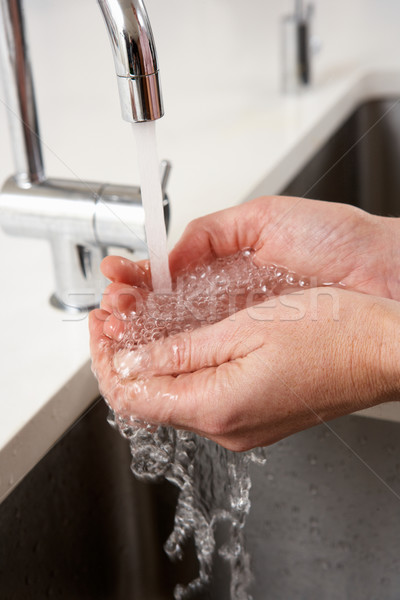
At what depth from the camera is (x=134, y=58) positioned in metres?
0.38

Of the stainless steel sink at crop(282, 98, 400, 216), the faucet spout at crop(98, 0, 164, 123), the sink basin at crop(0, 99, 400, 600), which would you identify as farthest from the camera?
the stainless steel sink at crop(282, 98, 400, 216)

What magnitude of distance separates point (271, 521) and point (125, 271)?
8.6 inches

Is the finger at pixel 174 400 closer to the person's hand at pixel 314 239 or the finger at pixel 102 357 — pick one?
the finger at pixel 102 357

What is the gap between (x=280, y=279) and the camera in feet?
1.71

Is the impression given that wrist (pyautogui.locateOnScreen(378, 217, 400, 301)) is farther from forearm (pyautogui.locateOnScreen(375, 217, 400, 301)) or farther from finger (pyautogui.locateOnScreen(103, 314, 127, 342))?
finger (pyautogui.locateOnScreen(103, 314, 127, 342))

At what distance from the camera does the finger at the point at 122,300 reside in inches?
17.9

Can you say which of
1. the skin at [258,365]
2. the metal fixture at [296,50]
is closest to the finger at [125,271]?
the skin at [258,365]

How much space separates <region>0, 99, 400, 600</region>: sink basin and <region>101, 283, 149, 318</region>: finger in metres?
0.07

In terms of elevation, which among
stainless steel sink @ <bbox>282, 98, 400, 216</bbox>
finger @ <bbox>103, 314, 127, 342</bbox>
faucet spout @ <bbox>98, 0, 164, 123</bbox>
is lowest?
finger @ <bbox>103, 314, 127, 342</bbox>

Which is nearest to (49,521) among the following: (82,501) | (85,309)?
(82,501)

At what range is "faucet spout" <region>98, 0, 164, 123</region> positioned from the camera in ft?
1.22

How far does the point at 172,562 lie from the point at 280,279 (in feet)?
0.75

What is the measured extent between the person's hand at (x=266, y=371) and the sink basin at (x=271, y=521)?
8 cm

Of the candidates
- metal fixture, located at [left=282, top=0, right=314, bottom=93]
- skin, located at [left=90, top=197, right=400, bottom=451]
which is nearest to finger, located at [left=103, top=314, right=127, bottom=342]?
skin, located at [left=90, top=197, right=400, bottom=451]
